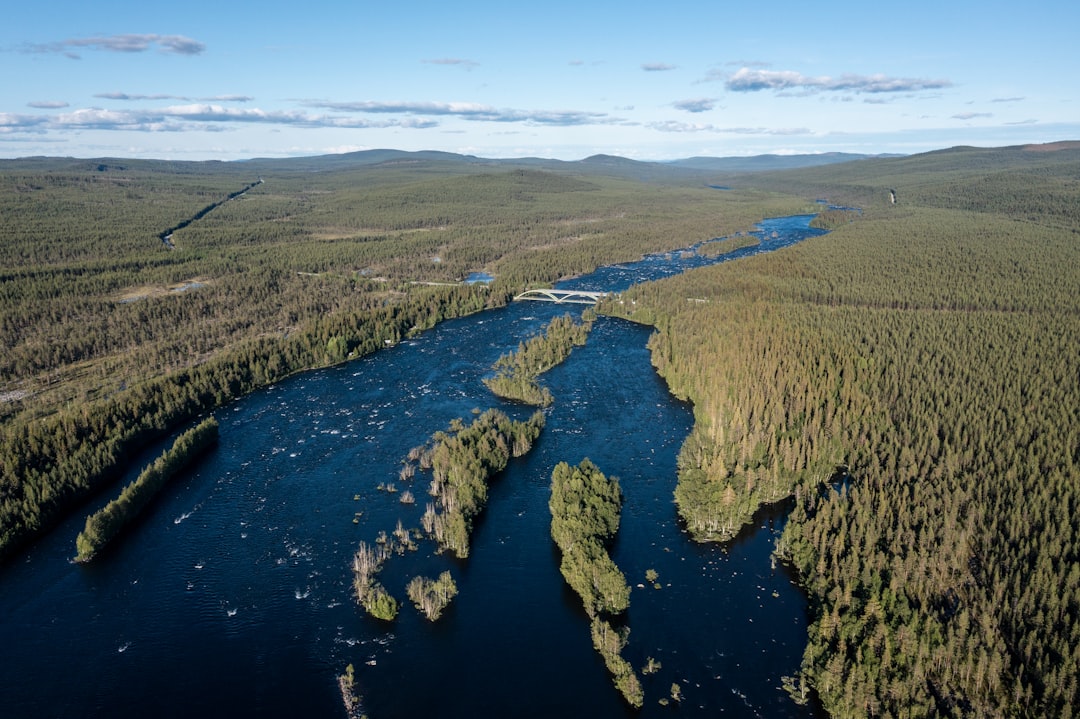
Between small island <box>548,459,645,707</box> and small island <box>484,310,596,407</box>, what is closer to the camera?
small island <box>548,459,645,707</box>

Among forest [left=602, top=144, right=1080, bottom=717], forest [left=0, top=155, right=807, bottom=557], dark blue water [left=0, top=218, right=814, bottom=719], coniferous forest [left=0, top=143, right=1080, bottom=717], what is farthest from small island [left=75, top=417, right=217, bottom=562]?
forest [left=602, top=144, right=1080, bottom=717]

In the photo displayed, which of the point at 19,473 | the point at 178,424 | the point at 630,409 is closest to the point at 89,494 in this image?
the point at 19,473

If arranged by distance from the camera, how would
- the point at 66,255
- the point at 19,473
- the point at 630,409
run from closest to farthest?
the point at 19,473 < the point at 630,409 < the point at 66,255

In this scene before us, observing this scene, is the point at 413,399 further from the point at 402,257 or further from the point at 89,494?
the point at 402,257

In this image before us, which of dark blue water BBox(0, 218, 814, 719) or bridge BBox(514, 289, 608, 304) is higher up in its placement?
bridge BBox(514, 289, 608, 304)

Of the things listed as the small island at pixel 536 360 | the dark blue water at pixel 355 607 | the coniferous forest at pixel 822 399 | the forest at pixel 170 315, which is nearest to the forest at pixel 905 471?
the coniferous forest at pixel 822 399

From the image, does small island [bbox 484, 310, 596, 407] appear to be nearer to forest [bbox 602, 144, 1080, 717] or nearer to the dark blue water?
the dark blue water

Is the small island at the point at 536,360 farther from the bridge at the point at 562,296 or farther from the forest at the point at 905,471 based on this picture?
the bridge at the point at 562,296
